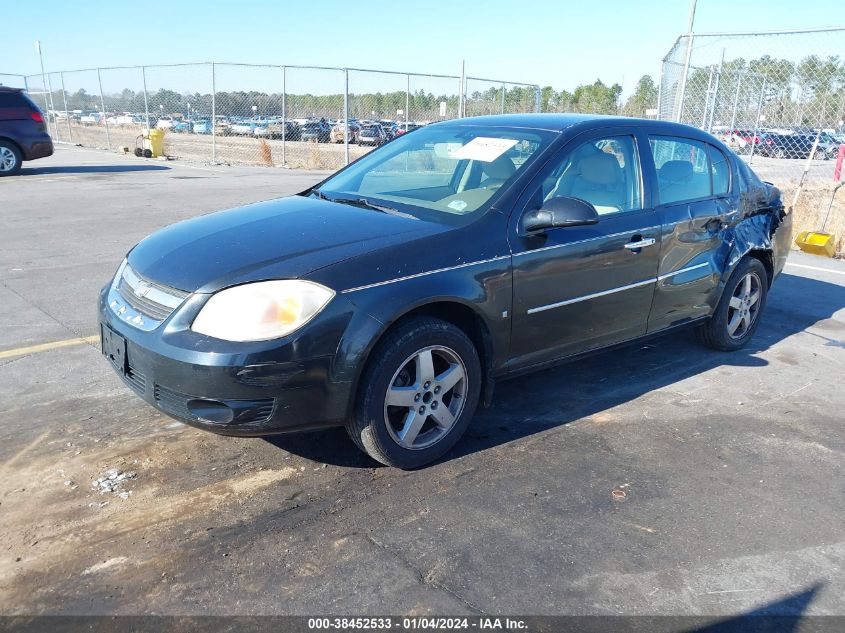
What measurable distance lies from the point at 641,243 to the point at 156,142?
19.9m

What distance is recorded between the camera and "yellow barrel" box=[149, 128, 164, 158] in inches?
835

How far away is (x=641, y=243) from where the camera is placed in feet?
13.9

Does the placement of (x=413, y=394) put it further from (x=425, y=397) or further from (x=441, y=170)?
(x=441, y=170)

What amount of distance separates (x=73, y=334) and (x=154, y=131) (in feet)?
58.8

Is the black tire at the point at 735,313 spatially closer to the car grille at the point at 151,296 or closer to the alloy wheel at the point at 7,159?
the car grille at the point at 151,296

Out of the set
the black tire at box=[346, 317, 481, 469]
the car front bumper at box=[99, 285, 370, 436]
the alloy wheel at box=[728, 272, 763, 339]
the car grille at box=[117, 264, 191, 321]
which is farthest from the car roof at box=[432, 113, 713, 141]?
the car grille at box=[117, 264, 191, 321]

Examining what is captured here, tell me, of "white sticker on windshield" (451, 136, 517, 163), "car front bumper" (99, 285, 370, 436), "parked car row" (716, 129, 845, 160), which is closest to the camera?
"car front bumper" (99, 285, 370, 436)

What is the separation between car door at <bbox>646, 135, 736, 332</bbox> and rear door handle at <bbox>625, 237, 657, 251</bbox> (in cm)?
13

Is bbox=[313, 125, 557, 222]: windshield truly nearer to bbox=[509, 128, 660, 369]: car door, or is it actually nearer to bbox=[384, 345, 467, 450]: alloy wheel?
bbox=[509, 128, 660, 369]: car door

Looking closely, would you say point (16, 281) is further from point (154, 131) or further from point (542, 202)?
point (154, 131)

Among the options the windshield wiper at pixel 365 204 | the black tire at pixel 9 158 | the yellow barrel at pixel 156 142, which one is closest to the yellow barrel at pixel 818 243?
the windshield wiper at pixel 365 204

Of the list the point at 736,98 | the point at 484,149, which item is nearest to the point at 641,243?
the point at 484,149

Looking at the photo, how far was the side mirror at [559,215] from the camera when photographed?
142 inches

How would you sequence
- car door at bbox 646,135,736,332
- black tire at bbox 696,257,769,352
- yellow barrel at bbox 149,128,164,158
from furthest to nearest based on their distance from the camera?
1. yellow barrel at bbox 149,128,164,158
2. black tire at bbox 696,257,769,352
3. car door at bbox 646,135,736,332
